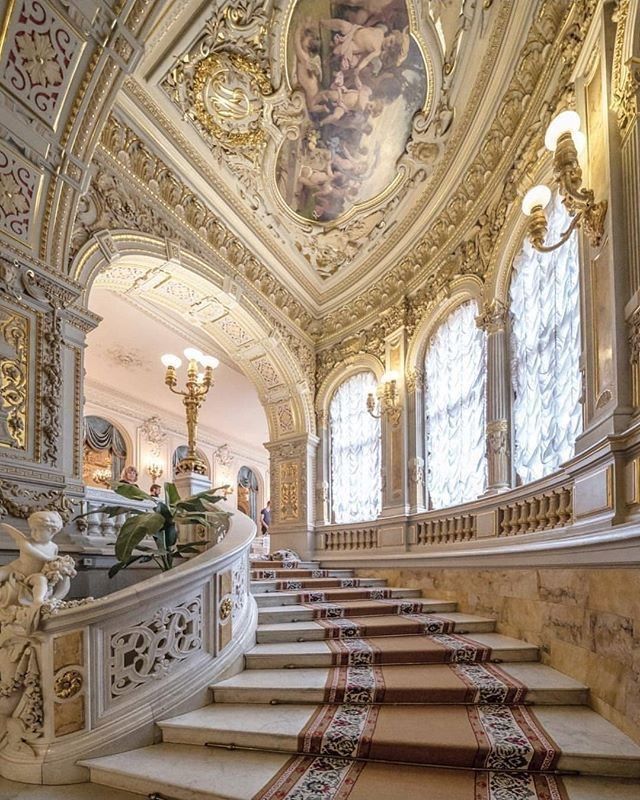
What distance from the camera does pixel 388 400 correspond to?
7578 millimetres

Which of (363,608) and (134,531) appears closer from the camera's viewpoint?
(134,531)

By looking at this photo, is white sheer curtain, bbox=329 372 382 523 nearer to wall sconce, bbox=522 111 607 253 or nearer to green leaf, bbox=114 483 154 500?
green leaf, bbox=114 483 154 500

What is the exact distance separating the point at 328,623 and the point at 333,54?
19.7 feet

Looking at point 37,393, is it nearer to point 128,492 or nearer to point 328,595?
point 128,492

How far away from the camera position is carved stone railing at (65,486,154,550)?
14.9 feet

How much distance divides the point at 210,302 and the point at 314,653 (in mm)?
5429

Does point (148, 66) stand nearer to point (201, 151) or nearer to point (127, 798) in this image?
point (201, 151)

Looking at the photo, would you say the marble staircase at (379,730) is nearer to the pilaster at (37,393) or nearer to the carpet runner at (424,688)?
the carpet runner at (424,688)

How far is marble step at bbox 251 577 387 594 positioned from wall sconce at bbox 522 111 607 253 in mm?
4122

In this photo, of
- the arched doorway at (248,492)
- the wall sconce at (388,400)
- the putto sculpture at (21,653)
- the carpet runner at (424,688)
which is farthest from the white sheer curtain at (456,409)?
the arched doorway at (248,492)

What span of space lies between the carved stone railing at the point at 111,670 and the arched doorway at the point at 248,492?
516 inches

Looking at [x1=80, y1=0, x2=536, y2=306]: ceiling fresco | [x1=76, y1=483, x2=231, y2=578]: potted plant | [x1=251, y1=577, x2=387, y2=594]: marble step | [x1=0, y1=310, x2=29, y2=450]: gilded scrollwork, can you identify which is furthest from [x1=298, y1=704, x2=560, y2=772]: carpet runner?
[x1=80, y1=0, x2=536, y2=306]: ceiling fresco

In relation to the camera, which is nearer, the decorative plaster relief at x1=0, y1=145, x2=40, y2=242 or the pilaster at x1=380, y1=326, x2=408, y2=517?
the decorative plaster relief at x1=0, y1=145, x2=40, y2=242

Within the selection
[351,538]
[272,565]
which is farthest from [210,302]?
[351,538]
